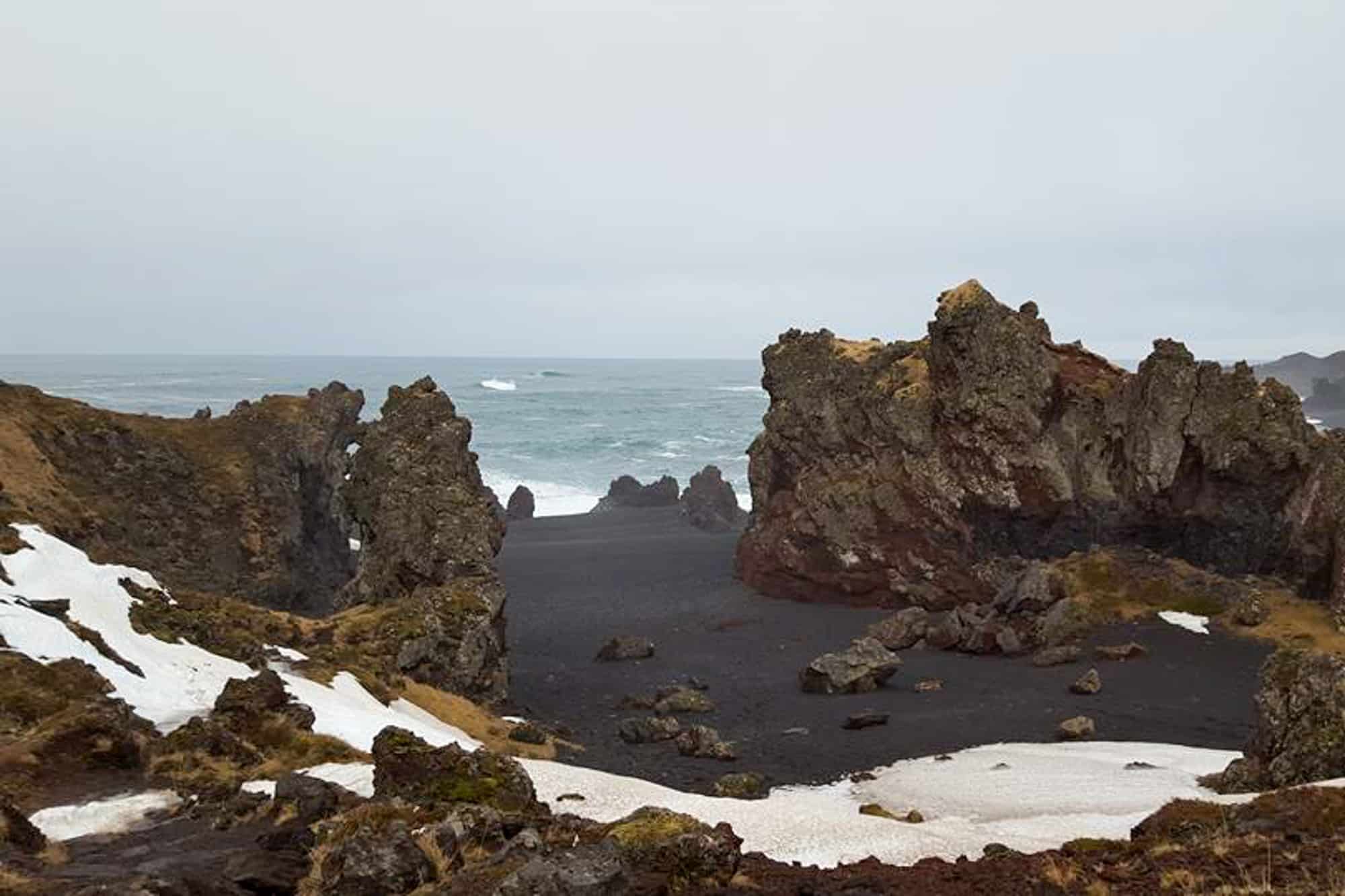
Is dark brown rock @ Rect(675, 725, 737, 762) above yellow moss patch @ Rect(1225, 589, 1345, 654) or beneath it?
beneath

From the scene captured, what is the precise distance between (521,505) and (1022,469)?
2653 inches

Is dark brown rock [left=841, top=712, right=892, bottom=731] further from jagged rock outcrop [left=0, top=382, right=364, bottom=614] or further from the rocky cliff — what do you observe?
jagged rock outcrop [left=0, top=382, right=364, bottom=614]

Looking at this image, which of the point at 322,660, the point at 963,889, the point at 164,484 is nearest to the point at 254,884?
the point at 963,889

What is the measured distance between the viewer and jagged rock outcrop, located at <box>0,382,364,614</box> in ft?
165

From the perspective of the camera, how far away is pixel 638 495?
120 m

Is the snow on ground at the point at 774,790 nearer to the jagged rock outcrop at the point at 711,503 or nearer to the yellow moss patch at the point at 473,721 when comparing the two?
the yellow moss patch at the point at 473,721

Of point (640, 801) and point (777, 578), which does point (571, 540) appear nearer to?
point (777, 578)

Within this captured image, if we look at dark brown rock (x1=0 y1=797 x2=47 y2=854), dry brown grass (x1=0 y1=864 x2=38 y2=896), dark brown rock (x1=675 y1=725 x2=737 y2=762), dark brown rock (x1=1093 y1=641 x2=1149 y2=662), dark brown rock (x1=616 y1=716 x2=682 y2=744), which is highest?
dry brown grass (x1=0 y1=864 x2=38 y2=896)

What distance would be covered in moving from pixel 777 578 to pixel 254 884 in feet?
189

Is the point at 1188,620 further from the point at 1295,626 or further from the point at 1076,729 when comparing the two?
the point at 1076,729

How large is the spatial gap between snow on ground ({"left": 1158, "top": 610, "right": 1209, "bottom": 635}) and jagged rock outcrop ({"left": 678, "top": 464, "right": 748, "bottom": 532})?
2060 inches

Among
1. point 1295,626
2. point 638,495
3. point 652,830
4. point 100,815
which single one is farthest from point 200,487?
point 638,495

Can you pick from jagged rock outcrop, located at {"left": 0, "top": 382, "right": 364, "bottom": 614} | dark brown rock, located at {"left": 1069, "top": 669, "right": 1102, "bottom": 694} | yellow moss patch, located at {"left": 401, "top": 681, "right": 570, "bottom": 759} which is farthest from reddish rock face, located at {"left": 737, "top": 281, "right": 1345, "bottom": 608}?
yellow moss patch, located at {"left": 401, "top": 681, "right": 570, "bottom": 759}

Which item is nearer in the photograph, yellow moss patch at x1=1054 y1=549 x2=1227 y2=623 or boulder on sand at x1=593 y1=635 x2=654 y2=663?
yellow moss patch at x1=1054 y1=549 x2=1227 y2=623
